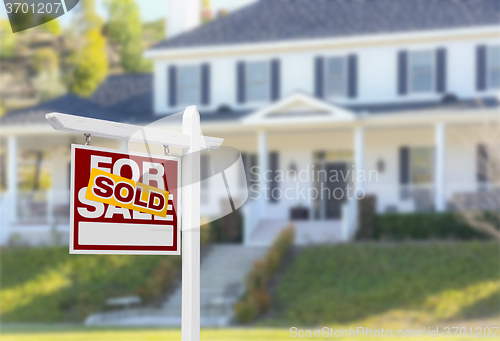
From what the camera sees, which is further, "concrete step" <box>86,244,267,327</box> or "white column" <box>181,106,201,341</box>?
"concrete step" <box>86,244,267,327</box>

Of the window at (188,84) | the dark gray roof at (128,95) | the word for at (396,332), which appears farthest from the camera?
the dark gray roof at (128,95)

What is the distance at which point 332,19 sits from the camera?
21.8 metres

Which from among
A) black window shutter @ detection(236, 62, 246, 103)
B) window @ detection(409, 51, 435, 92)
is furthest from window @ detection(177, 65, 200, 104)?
window @ detection(409, 51, 435, 92)

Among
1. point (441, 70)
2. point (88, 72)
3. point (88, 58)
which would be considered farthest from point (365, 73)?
point (88, 58)

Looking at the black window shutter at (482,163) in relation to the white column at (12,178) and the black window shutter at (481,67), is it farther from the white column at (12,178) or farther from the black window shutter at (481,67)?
the white column at (12,178)

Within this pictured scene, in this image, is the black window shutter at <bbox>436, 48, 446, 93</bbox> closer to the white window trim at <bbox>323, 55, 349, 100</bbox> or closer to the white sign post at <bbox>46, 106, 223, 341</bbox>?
the white window trim at <bbox>323, 55, 349, 100</bbox>

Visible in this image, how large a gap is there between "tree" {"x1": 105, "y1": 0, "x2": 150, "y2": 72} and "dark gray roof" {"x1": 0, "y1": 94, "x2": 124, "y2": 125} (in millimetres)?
29180

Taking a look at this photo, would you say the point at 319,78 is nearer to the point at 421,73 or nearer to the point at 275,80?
the point at 275,80

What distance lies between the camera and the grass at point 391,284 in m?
13.9

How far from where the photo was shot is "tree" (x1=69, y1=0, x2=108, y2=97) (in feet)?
152

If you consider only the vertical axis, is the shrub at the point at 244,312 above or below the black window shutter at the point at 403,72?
below

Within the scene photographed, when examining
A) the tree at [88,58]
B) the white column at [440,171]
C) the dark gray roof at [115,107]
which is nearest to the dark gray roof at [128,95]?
the dark gray roof at [115,107]

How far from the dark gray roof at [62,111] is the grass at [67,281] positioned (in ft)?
14.3

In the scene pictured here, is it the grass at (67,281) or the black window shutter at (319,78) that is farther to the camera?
the black window shutter at (319,78)
